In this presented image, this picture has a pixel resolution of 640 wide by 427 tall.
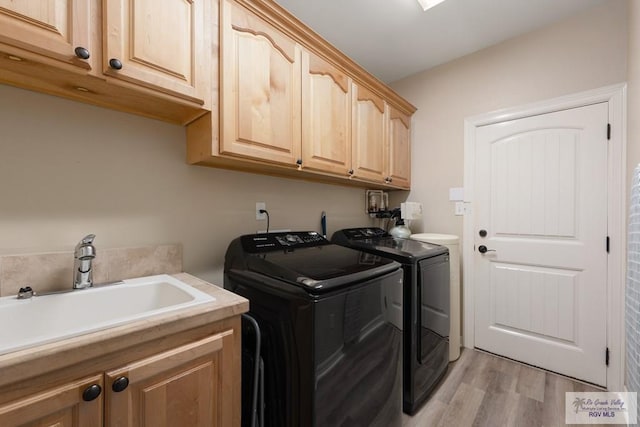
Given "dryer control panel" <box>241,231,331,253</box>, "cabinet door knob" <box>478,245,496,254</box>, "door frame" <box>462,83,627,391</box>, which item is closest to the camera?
"dryer control panel" <box>241,231,331,253</box>

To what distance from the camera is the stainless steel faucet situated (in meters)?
1.03

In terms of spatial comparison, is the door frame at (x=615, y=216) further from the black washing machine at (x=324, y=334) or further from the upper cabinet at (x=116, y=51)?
the upper cabinet at (x=116, y=51)

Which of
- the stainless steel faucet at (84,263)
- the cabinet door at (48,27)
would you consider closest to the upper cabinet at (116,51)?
the cabinet door at (48,27)

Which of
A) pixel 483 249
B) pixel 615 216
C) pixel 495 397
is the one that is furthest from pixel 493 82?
pixel 495 397

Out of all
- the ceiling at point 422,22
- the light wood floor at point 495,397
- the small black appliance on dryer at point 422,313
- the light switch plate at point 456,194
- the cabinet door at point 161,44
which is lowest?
the light wood floor at point 495,397

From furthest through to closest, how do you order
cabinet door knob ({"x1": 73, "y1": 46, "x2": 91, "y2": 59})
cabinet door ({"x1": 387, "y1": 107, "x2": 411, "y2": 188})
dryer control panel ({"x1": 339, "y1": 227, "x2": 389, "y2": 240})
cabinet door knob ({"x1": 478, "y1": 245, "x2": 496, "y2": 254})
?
cabinet door ({"x1": 387, "y1": 107, "x2": 411, "y2": 188})
cabinet door knob ({"x1": 478, "y1": 245, "x2": 496, "y2": 254})
dryer control panel ({"x1": 339, "y1": 227, "x2": 389, "y2": 240})
cabinet door knob ({"x1": 73, "y1": 46, "x2": 91, "y2": 59})

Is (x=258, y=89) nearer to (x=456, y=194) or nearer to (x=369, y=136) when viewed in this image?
(x=369, y=136)

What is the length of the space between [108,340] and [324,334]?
685mm

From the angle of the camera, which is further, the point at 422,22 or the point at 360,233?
the point at 360,233

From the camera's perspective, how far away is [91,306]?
41.8 inches

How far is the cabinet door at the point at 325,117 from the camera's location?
1609 mm

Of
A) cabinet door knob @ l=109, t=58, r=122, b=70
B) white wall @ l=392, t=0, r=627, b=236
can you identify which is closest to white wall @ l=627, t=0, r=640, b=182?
white wall @ l=392, t=0, r=627, b=236

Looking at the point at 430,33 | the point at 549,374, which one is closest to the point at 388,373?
the point at 549,374

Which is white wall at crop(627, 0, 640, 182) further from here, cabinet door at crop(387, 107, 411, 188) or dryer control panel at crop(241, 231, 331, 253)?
dryer control panel at crop(241, 231, 331, 253)
